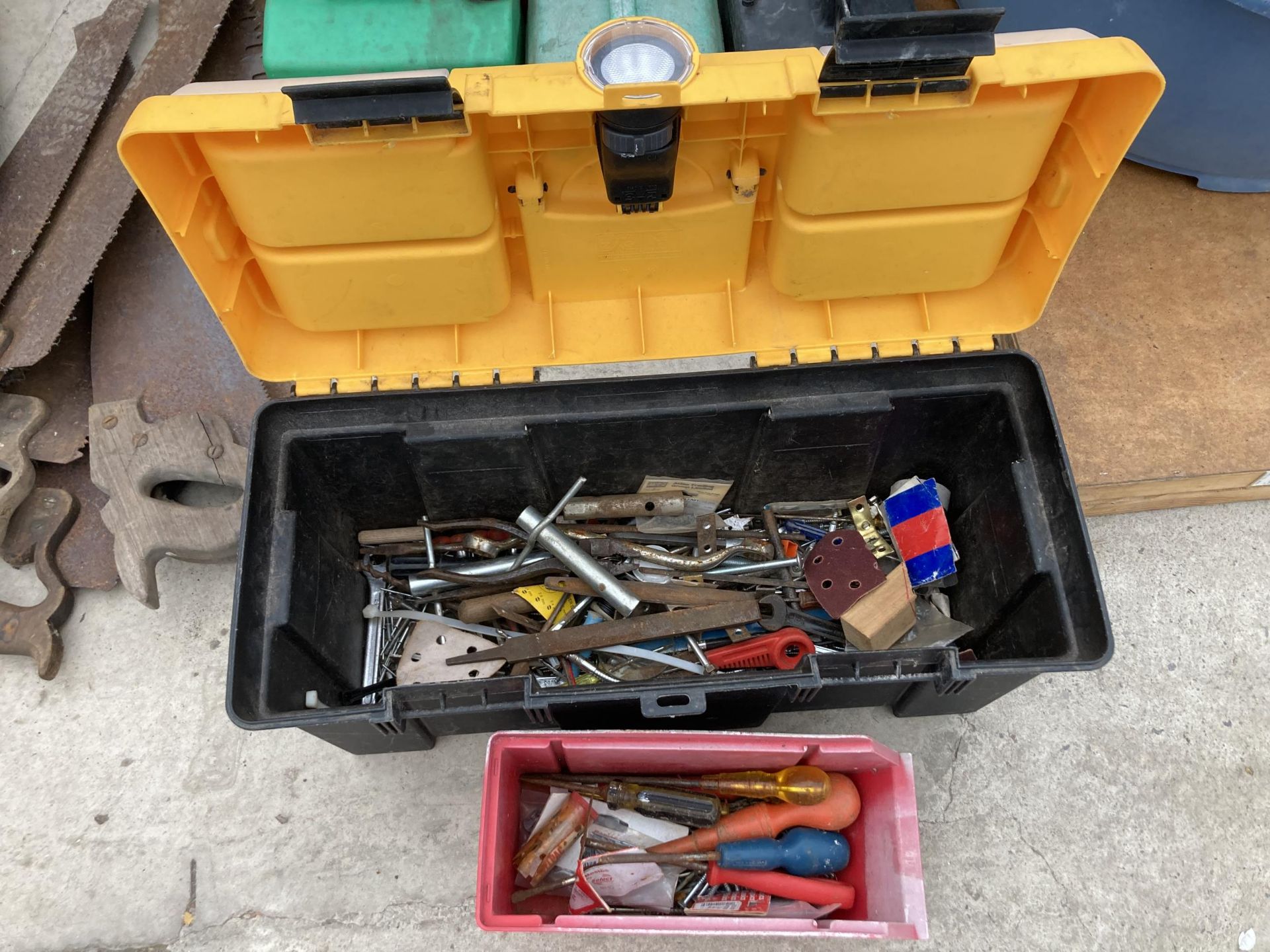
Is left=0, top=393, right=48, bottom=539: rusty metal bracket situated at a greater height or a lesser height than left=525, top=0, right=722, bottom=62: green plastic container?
lesser

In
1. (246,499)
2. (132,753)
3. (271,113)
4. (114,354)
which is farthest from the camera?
Result: (114,354)

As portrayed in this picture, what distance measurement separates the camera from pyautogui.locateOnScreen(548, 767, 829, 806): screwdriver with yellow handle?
128cm

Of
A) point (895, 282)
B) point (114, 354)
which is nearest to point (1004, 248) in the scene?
point (895, 282)

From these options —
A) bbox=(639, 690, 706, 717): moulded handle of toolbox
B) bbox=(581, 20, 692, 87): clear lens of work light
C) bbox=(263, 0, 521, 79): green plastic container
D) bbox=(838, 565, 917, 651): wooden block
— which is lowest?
bbox=(838, 565, 917, 651): wooden block

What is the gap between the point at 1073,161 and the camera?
1.15m

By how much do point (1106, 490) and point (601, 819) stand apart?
1160mm

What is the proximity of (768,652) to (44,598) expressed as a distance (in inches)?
A: 59.4

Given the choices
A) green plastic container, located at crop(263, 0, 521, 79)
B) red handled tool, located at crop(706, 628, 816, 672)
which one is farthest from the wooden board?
green plastic container, located at crop(263, 0, 521, 79)

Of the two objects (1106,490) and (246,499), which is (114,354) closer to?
(246,499)

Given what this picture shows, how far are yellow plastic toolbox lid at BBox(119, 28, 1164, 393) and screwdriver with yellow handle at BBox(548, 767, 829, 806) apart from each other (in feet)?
2.21

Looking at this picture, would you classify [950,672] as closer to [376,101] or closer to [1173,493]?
[1173,493]

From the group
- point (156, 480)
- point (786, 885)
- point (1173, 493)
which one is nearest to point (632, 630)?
point (786, 885)

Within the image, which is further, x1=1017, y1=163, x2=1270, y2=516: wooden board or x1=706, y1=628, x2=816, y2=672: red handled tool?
x1=1017, y1=163, x2=1270, y2=516: wooden board

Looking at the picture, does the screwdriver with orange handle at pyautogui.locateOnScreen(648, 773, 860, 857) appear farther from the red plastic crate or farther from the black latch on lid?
the black latch on lid
